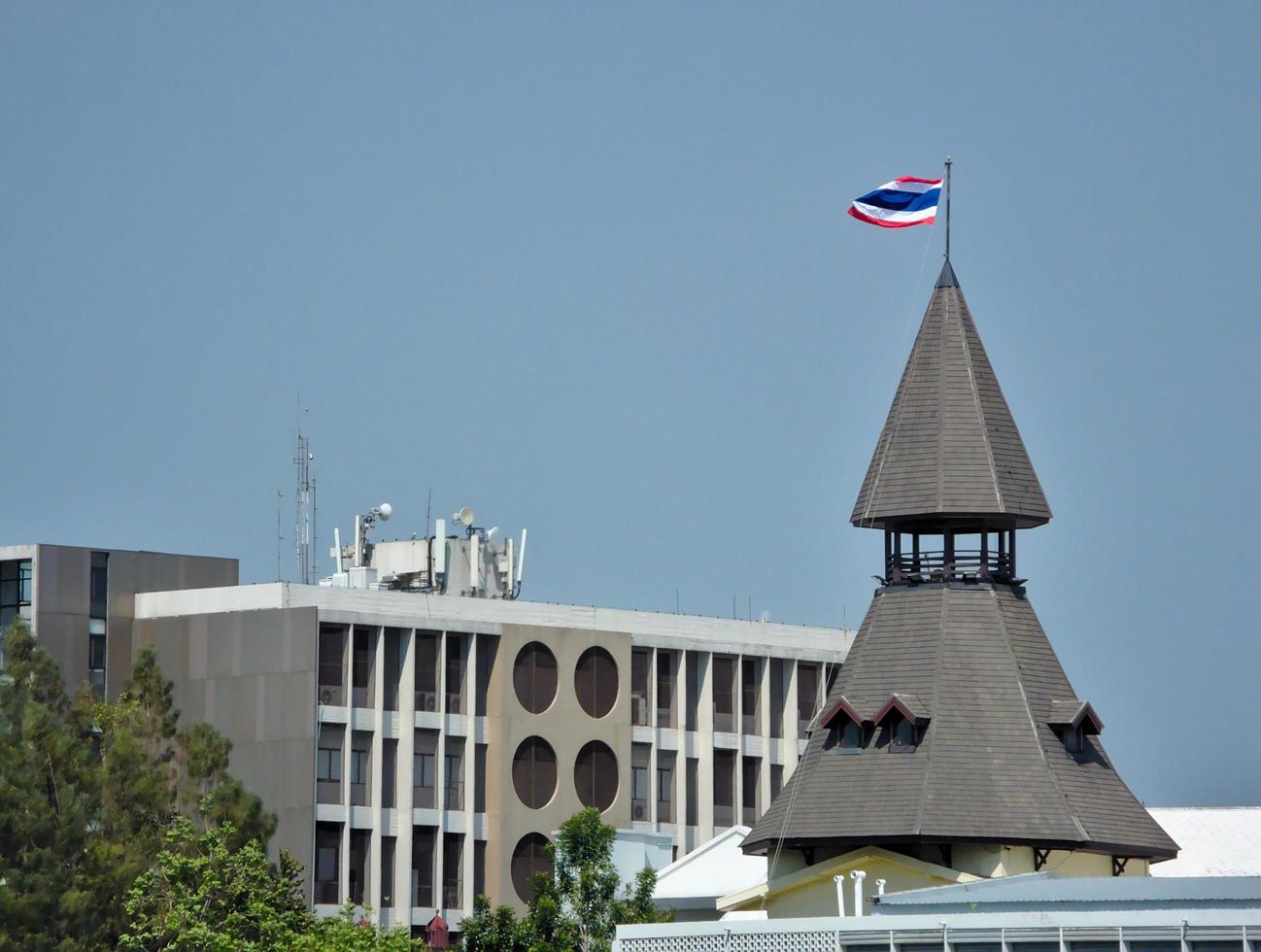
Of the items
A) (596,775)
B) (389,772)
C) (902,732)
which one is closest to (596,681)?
(596,775)

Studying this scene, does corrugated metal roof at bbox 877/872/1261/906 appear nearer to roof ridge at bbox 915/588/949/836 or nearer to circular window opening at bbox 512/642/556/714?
roof ridge at bbox 915/588/949/836

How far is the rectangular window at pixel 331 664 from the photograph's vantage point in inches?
→ 3612

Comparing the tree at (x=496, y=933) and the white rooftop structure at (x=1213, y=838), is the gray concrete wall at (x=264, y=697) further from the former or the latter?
the white rooftop structure at (x=1213, y=838)

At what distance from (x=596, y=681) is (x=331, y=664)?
1093cm

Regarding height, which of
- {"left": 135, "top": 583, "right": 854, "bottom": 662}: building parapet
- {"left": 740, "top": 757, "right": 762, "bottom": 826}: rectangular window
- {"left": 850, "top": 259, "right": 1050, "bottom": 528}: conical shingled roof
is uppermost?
{"left": 850, "top": 259, "right": 1050, "bottom": 528}: conical shingled roof

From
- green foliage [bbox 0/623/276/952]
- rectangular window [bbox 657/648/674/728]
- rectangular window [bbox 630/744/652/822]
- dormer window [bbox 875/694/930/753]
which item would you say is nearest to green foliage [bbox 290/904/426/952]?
green foliage [bbox 0/623/276/952]

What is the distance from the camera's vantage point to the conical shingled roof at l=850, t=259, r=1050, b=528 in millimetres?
66000

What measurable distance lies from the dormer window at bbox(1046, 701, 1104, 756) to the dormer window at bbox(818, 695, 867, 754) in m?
4.32

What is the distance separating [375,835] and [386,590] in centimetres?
872

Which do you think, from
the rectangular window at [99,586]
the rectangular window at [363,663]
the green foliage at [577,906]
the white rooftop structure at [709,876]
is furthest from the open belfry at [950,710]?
the rectangular window at [99,586]

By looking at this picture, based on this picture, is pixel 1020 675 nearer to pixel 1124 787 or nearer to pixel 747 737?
pixel 1124 787

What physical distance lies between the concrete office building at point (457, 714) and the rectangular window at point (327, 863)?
0.23 feet

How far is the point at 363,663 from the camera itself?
92938 millimetres

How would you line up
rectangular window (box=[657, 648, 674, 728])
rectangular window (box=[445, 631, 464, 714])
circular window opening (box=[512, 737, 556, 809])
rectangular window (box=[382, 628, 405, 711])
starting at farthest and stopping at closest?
rectangular window (box=[657, 648, 674, 728]), circular window opening (box=[512, 737, 556, 809]), rectangular window (box=[445, 631, 464, 714]), rectangular window (box=[382, 628, 405, 711])
